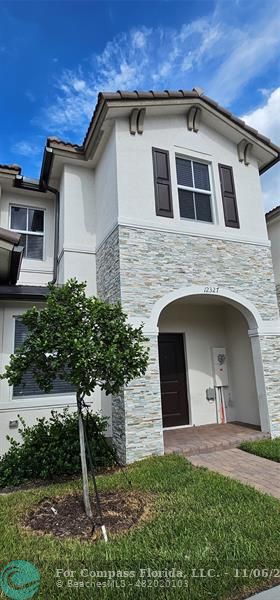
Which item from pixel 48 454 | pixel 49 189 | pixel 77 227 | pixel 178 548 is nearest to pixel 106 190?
pixel 77 227

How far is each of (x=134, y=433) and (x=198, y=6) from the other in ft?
32.3

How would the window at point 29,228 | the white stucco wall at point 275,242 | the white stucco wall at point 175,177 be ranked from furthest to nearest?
the white stucco wall at point 275,242
the window at point 29,228
the white stucco wall at point 175,177

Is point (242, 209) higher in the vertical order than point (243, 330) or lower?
higher

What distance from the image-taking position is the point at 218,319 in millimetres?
10281

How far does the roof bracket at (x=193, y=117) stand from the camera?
873 centimetres

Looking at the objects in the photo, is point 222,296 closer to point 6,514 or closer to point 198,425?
point 198,425

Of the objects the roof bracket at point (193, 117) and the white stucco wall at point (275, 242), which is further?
the white stucco wall at point (275, 242)

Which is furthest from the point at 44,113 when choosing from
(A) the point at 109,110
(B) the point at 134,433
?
(B) the point at 134,433

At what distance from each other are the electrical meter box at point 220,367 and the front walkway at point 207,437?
46.8 inches

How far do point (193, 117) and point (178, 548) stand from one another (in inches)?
366

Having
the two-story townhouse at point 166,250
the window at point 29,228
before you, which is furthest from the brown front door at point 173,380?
the window at point 29,228

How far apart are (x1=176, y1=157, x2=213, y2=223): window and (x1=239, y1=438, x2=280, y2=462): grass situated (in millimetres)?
5501

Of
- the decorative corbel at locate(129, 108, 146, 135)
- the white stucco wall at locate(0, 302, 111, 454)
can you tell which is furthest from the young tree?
the decorative corbel at locate(129, 108, 146, 135)

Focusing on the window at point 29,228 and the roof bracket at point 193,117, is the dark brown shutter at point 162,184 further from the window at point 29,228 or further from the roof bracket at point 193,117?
the window at point 29,228
